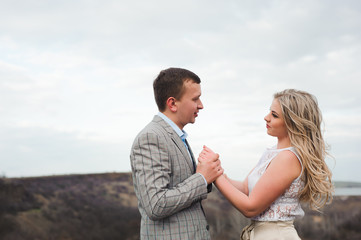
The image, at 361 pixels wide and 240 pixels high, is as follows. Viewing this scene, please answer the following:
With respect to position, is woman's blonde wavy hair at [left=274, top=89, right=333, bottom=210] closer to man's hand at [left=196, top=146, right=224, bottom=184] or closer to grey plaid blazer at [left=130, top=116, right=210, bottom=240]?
man's hand at [left=196, top=146, right=224, bottom=184]

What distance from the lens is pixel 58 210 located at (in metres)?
16.2

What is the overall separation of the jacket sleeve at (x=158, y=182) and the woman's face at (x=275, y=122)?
0.94 m

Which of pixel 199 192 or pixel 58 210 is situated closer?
pixel 199 192

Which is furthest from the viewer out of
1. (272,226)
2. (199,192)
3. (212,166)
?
(272,226)

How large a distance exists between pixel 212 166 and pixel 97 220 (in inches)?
571

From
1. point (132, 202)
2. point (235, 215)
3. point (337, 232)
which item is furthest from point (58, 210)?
point (337, 232)

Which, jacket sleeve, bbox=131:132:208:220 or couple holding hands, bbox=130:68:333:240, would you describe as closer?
jacket sleeve, bbox=131:132:208:220

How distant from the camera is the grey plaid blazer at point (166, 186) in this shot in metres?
2.72

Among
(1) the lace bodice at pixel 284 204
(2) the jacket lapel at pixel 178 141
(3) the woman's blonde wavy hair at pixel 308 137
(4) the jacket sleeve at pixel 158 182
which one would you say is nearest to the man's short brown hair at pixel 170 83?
(2) the jacket lapel at pixel 178 141

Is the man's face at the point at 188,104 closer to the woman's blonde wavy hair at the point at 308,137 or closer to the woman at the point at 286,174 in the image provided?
the woman at the point at 286,174

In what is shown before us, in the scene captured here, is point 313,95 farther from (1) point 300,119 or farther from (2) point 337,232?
(2) point 337,232

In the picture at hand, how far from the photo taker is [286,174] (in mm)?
3162

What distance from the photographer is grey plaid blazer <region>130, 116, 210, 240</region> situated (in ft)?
8.93

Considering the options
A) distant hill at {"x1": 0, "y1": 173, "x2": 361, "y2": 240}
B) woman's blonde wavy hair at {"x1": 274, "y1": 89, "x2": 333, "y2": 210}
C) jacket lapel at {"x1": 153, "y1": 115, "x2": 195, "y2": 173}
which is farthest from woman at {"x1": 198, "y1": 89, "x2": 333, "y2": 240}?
distant hill at {"x1": 0, "y1": 173, "x2": 361, "y2": 240}
